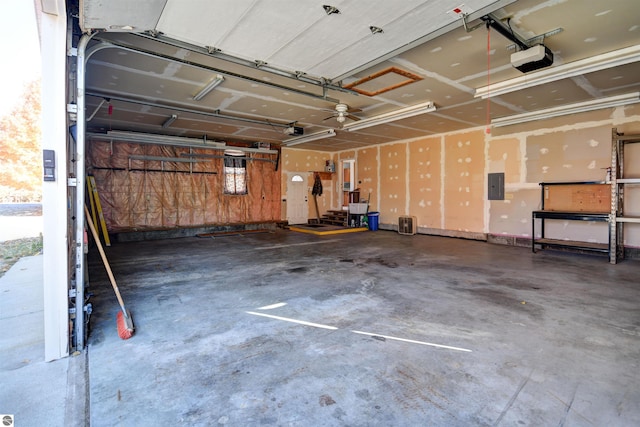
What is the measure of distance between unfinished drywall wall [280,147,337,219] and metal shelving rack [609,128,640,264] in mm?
8655

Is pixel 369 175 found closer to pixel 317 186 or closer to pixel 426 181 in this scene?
pixel 317 186

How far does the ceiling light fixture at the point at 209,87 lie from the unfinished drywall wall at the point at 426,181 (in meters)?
6.78

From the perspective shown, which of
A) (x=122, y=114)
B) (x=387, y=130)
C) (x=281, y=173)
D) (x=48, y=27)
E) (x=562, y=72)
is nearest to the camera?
(x=48, y=27)

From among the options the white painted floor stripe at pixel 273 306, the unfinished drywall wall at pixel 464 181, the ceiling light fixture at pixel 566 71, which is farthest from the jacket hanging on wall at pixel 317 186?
the white painted floor stripe at pixel 273 306

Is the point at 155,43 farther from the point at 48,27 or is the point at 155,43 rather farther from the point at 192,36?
the point at 48,27

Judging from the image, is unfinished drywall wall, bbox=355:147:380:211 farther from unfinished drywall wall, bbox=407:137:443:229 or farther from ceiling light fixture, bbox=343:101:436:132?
ceiling light fixture, bbox=343:101:436:132

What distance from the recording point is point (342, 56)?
12.6 feet

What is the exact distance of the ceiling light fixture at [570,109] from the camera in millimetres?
5824

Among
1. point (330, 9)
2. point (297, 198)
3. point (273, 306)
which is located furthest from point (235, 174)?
point (330, 9)

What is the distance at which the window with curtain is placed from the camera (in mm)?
10695

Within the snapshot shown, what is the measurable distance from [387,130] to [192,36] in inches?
246

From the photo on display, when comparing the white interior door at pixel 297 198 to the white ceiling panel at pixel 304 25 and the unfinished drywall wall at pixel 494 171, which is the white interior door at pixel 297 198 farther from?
the white ceiling panel at pixel 304 25

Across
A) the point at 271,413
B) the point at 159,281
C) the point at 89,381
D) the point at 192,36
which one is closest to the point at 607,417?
the point at 271,413

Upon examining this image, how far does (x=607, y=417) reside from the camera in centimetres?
183
